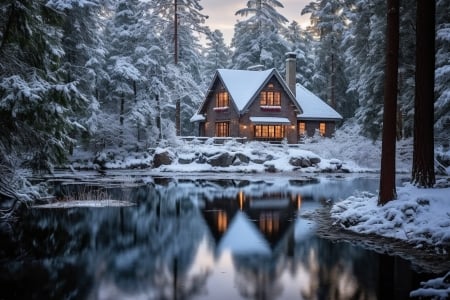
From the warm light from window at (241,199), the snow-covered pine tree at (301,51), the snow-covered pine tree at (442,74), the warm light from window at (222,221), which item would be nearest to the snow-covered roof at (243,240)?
the warm light from window at (222,221)

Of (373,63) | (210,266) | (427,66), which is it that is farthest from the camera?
(373,63)

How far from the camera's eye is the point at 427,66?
12.3 meters

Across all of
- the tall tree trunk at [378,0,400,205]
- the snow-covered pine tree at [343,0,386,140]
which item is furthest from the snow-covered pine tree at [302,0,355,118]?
the tall tree trunk at [378,0,400,205]

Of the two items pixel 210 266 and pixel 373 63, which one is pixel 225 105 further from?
pixel 210 266

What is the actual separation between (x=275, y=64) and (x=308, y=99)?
1243 cm

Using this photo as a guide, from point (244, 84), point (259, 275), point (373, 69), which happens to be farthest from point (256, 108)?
point (259, 275)

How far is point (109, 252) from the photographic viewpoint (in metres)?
9.60

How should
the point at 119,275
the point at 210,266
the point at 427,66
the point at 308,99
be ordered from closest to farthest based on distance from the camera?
the point at 119,275 → the point at 210,266 → the point at 427,66 → the point at 308,99

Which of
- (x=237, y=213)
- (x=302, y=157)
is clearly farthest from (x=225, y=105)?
(x=237, y=213)

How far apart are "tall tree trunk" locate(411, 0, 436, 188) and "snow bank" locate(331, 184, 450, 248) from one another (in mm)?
759

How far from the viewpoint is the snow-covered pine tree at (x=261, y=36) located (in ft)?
191

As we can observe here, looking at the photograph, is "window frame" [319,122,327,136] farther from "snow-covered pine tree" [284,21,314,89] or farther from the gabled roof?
"snow-covered pine tree" [284,21,314,89]

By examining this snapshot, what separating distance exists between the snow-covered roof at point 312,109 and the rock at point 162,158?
630 inches

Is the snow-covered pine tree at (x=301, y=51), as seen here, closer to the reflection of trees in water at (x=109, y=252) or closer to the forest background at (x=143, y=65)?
the forest background at (x=143, y=65)
